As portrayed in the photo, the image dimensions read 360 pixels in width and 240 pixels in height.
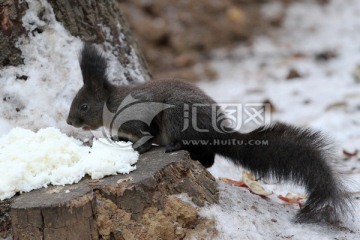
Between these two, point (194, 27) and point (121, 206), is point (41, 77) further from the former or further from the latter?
point (194, 27)

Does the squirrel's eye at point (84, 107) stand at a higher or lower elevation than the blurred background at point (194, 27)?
lower

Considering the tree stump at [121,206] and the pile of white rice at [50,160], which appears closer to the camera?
the tree stump at [121,206]

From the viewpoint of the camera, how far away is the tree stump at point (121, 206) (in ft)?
7.92

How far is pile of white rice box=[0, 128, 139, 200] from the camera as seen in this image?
259 cm

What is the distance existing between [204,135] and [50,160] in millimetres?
758

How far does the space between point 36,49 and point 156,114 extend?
838 millimetres

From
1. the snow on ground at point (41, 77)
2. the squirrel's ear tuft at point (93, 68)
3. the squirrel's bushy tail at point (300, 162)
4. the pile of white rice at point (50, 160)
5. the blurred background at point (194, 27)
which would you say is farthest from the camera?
the blurred background at point (194, 27)

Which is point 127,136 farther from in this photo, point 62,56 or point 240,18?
point 240,18

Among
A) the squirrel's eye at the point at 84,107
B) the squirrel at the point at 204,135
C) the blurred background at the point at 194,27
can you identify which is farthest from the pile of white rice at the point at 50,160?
the blurred background at the point at 194,27

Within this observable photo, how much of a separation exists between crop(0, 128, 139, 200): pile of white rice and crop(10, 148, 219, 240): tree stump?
5 centimetres

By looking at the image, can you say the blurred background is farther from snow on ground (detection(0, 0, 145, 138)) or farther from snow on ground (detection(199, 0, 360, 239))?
snow on ground (detection(0, 0, 145, 138))

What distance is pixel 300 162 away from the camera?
2758mm

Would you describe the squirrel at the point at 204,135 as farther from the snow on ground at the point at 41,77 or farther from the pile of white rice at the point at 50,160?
the pile of white rice at the point at 50,160

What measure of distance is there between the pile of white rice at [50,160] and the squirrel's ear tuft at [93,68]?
1.36 ft
